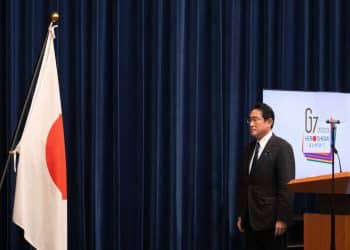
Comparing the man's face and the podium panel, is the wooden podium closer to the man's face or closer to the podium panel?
the podium panel

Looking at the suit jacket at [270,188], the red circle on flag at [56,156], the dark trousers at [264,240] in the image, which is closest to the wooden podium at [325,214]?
the suit jacket at [270,188]

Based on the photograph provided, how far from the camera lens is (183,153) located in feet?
16.0

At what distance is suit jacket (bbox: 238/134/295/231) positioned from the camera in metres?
3.92

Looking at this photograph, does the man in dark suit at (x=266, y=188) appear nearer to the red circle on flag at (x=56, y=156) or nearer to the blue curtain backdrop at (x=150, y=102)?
the blue curtain backdrop at (x=150, y=102)

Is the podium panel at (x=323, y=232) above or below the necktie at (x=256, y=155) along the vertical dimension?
below

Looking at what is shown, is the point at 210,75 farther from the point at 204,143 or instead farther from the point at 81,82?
the point at 81,82

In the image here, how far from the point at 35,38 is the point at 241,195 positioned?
2.02 meters

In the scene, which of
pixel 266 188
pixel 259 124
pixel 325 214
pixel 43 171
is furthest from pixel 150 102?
pixel 325 214

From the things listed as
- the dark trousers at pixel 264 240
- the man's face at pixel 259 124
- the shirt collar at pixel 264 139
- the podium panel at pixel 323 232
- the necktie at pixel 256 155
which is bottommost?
the dark trousers at pixel 264 240

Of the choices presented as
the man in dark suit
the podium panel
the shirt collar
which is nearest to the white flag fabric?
the man in dark suit

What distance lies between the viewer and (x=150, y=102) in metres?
4.83

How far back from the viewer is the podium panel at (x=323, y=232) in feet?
10.4

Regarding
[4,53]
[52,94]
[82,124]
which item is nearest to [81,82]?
[82,124]

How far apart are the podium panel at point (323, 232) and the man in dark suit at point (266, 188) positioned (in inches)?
19.7
